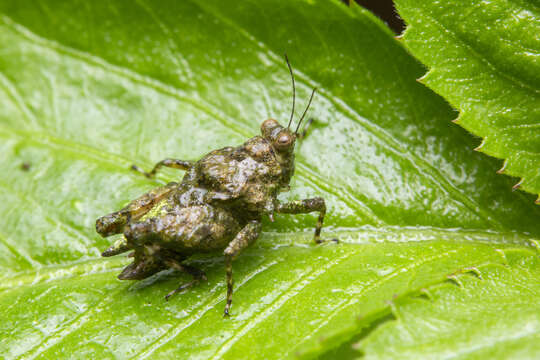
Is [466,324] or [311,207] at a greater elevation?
[311,207]

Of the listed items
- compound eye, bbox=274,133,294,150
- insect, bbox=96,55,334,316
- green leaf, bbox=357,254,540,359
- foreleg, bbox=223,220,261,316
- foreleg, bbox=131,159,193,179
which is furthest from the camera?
foreleg, bbox=131,159,193,179

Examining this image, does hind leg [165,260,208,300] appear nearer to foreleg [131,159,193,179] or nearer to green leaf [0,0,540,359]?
green leaf [0,0,540,359]

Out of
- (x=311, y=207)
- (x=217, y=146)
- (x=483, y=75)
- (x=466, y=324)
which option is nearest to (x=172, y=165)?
(x=217, y=146)

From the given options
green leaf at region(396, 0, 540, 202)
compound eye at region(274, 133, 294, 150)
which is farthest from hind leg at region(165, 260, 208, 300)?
green leaf at region(396, 0, 540, 202)

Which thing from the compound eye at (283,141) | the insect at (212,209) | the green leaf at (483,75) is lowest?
the insect at (212,209)

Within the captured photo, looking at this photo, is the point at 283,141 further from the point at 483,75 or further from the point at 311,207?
the point at 483,75

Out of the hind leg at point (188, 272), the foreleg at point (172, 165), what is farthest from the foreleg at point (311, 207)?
the foreleg at point (172, 165)

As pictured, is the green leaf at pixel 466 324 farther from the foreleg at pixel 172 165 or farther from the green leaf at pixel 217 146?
the foreleg at pixel 172 165
